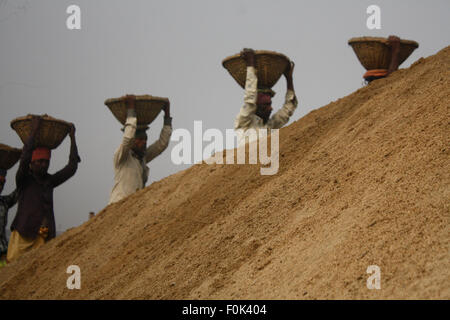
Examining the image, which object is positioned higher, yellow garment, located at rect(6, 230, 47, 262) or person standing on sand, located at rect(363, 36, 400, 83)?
person standing on sand, located at rect(363, 36, 400, 83)

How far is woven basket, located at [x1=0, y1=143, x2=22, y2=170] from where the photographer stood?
22.4 feet

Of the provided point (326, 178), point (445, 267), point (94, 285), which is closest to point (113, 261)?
point (94, 285)

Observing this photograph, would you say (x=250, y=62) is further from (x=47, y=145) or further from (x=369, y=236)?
(x=369, y=236)

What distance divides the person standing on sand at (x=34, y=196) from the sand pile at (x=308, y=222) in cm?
131

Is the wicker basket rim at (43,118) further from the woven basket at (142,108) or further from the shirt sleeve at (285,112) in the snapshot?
the shirt sleeve at (285,112)

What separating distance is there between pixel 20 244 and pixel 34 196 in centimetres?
58

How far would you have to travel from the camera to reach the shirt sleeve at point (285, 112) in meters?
6.07

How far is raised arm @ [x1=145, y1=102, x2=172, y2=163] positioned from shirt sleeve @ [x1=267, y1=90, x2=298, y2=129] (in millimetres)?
1309

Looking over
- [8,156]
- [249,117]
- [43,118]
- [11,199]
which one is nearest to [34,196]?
[43,118]

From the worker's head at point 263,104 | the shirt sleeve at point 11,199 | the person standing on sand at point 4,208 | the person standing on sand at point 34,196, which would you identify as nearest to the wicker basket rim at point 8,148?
the person standing on sand at point 4,208

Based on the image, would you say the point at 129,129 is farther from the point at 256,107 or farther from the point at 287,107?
the point at 287,107

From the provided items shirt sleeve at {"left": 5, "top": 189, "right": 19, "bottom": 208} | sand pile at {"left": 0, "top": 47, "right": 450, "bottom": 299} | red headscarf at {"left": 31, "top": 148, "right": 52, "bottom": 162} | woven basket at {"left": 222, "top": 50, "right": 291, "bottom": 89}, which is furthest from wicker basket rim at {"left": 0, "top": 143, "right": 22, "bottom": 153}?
woven basket at {"left": 222, "top": 50, "right": 291, "bottom": 89}

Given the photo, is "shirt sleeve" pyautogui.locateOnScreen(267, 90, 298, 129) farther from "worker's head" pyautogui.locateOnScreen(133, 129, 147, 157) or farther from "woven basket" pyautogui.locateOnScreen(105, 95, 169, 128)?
"worker's head" pyautogui.locateOnScreen(133, 129, 147, 157)

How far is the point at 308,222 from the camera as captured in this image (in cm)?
252
